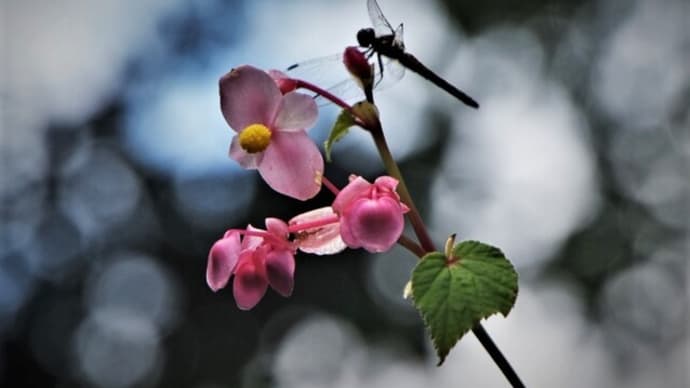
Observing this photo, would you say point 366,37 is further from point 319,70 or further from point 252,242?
point 252,242

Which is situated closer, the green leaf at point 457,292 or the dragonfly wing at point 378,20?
the green leaf at point 457,292

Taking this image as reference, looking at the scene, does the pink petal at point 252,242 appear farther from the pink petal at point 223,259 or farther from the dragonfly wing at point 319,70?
the dragonfly wing at point 319,70

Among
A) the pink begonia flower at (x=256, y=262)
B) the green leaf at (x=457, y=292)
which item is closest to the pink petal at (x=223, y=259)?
the pink begonia flower at (x=256, y=262)

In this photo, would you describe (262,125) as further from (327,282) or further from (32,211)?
(32,211)

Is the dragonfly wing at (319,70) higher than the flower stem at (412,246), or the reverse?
the dragonfly wing at (319,70)

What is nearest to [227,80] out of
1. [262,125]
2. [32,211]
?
[262,125]

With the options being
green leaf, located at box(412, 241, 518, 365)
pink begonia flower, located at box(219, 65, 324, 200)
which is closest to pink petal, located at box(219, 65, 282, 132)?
pink begonia flower, located at box(219, 65, 324, 200)


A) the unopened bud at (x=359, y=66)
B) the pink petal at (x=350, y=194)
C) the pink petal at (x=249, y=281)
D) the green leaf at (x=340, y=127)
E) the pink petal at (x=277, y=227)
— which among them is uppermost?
the unopened bud at (x=359, y=66)

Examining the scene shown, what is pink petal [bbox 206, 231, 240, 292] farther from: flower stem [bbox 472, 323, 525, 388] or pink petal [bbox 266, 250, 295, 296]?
flower stem [bbox 472, 323, 525, 388]
